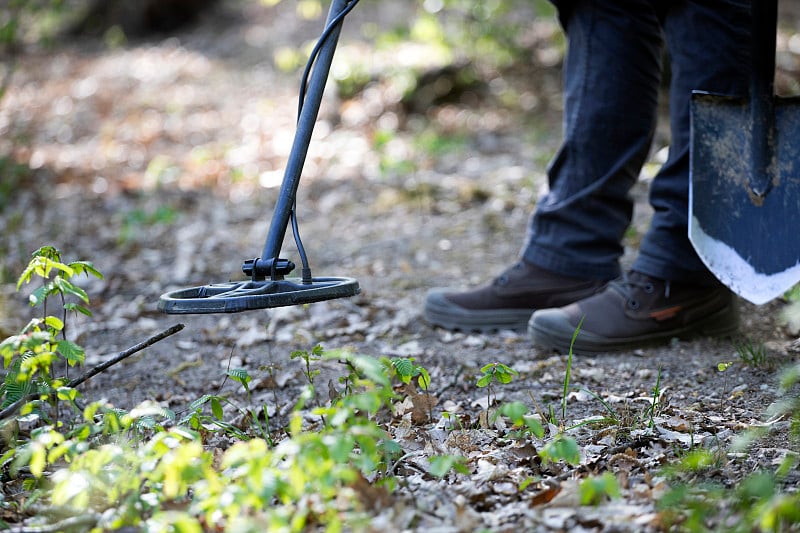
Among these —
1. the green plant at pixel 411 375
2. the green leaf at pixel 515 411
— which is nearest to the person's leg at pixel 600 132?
the green plant at pixel 411 375

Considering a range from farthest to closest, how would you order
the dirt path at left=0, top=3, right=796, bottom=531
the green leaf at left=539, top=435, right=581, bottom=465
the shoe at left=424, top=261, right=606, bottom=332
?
the shoe at left=424, top=261, right=606, bottom=332
the dirt path at left=0, top=3, right=796, bottom=531
the green leaf at left=539, top=435, right=581, bottom=465

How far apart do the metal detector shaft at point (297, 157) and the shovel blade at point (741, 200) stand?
105 cm

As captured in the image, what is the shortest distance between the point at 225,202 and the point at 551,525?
382 cm

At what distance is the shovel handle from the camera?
1940 millimetres

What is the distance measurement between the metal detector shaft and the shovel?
1.05m

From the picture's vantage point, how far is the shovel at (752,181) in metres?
1.99

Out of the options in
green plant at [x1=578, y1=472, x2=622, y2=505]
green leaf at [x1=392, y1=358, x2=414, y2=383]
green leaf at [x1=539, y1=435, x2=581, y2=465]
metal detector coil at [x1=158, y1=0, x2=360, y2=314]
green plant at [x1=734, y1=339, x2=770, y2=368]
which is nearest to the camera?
green plant at [x1=578, y1=472, x2=622, y2=505]

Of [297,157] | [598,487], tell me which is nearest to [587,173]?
[297,157]

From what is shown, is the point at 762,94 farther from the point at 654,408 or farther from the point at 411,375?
the point at 411,375

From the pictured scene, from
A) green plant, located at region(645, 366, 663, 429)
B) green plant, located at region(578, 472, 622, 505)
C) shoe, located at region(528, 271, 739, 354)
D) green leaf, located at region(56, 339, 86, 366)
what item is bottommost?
green plant, located at region(645, 366, 663, 429)

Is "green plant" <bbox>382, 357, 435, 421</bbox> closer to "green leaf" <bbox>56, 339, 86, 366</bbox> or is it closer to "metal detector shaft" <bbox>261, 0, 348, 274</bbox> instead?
"metal detector shaft" <bbox>261, 0, 348, 274</bbox>

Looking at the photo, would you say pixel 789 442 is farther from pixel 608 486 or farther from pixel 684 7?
pixel 684 7

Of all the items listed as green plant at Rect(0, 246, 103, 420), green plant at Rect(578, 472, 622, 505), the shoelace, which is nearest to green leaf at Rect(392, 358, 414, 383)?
green plant at Rect(578, 472, 622, 505)

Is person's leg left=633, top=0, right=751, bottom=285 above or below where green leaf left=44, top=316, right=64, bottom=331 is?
above
